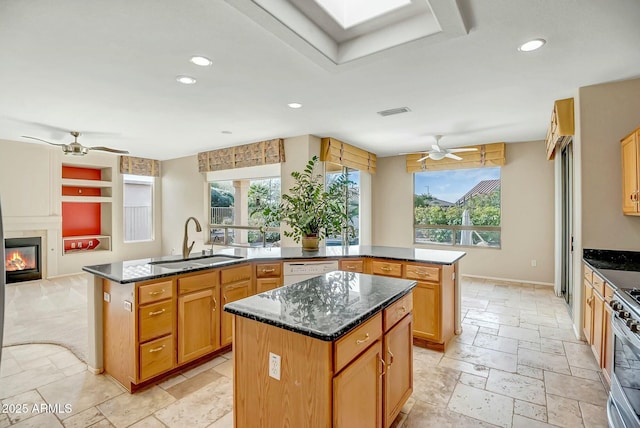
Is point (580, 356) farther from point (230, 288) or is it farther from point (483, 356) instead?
point (230, 288)

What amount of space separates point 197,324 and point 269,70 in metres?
2.35

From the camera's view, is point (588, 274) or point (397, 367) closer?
point (397, 367)

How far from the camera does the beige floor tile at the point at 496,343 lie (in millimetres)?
3191

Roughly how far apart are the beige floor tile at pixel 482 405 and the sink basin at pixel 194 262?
231cm

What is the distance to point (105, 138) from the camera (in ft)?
17.9

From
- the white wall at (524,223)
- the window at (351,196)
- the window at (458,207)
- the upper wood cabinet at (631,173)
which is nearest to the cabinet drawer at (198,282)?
the upper wood cabinet at (631,173)

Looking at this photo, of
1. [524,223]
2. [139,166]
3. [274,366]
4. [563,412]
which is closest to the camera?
[274,366]

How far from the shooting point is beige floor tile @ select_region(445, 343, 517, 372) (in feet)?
9.42

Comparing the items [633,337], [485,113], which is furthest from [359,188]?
[633,337]

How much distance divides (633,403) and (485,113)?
11.2ft

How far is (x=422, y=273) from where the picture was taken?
315cm

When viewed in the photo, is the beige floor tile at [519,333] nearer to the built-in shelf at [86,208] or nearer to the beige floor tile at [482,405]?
the beige floor tile at [482,405]

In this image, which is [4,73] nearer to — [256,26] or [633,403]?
[256,26]

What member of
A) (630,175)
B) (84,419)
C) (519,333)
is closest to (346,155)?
(519,333)
